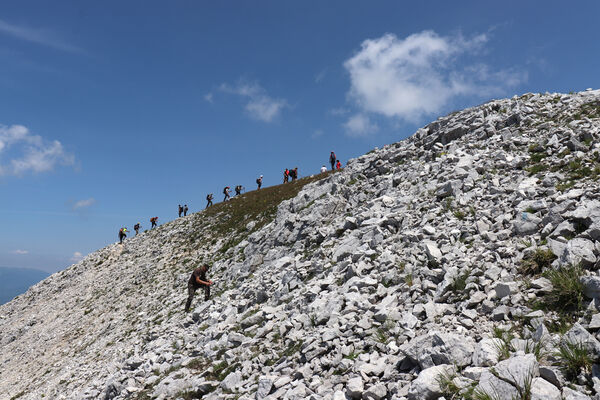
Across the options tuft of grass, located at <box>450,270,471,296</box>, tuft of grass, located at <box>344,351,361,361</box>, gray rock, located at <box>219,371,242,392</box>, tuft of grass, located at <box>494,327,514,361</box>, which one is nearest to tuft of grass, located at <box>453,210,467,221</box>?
tuft of grass, located at <box>450,270,471,296</box>

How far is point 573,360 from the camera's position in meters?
5.27

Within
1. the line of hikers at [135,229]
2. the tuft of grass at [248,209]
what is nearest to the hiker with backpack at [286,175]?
the tuft of grass at [248,209]

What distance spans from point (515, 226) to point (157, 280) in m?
31.1

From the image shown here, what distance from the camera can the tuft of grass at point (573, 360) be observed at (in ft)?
16.9

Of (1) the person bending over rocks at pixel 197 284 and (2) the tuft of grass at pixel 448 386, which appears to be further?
(1) the person bending over rocks at pixel 197 284

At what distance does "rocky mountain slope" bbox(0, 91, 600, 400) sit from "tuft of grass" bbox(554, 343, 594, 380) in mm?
18

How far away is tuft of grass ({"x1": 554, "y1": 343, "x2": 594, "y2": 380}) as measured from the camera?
5.16 m

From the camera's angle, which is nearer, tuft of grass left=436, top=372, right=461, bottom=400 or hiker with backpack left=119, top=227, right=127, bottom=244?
tuft of grass left=436, top=372, right=461, bottom=400

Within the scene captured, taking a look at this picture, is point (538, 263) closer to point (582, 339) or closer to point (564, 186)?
point (582, 339)

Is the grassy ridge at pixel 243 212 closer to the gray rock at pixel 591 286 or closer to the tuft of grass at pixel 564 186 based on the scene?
the tuft of grass at pixel 564 186

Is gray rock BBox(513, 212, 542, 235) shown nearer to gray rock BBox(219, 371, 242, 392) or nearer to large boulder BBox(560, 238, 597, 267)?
large boulder BBox(560, 238, 597, 267)

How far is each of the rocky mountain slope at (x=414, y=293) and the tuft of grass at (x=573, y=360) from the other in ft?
0.06

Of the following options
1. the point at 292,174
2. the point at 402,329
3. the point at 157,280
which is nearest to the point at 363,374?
the point at 402,329

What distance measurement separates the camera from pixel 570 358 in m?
5.31
